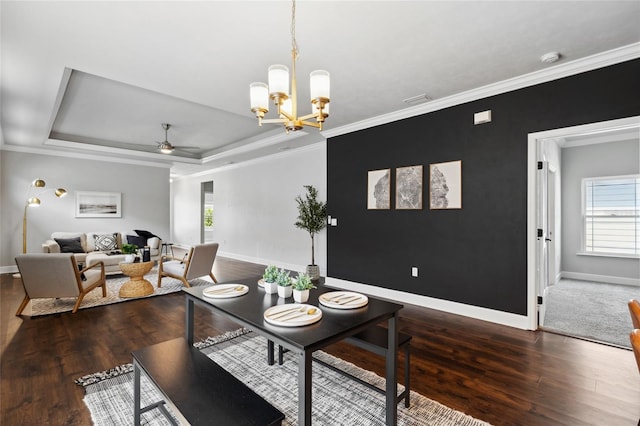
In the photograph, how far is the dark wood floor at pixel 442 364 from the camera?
1946 millimetres

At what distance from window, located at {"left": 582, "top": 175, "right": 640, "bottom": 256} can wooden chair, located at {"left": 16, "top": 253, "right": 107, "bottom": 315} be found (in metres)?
8.46

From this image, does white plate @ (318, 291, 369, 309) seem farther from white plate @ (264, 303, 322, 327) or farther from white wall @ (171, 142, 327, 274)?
white wall @ (171, 142, 327, 274)

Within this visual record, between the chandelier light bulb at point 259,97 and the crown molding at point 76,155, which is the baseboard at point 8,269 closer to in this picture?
the crown molding at point 76,155

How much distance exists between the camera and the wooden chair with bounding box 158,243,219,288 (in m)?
4.81

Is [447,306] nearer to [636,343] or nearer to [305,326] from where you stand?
[636,343]

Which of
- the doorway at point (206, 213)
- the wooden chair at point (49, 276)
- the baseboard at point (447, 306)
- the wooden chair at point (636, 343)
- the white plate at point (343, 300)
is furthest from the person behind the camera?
the doorway at point (206, 213)

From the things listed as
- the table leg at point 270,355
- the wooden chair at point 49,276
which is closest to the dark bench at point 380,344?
the table leg at point 270,355

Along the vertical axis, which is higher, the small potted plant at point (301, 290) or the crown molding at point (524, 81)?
the crown molding at point (524, 81)

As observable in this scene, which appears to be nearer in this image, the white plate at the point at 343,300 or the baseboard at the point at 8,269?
the white plate at the point at 343,300

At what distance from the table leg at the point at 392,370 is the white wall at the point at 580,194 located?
6.16 meters

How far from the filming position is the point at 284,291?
1853 mm

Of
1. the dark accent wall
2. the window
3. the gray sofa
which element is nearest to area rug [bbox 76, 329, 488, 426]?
the dark accent wall

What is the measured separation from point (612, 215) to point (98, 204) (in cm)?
1084

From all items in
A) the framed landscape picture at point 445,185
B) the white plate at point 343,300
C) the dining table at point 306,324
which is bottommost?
the dining table at point 306,324
